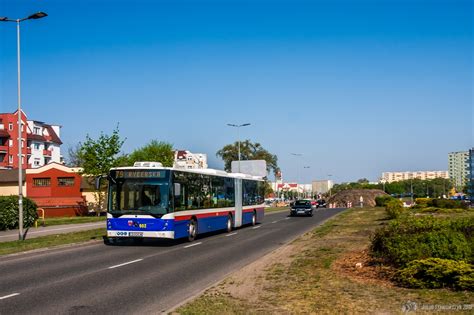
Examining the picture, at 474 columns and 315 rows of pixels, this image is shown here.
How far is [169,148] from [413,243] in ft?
214

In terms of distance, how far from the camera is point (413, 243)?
11.0 m

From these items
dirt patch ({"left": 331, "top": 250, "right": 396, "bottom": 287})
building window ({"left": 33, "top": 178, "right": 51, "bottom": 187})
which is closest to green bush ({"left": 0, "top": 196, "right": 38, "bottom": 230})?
dirt patch ({"left": 331, "top": 250, "right": 396, "bottom": 287})

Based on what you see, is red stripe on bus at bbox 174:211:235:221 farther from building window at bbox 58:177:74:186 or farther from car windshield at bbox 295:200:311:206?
building window at bbox 58:177:74:186

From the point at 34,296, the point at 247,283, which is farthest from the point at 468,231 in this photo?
the point at 34,296

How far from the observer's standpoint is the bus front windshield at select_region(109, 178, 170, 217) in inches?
795

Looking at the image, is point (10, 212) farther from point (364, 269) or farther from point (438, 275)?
point (438, 275)

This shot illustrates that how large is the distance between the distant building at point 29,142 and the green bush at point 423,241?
7973cm

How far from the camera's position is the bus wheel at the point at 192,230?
74.2 feet

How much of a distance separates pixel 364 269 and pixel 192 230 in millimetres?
11906

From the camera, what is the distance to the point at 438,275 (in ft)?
30.5

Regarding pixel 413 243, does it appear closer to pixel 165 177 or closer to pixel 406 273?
pixel 406 273

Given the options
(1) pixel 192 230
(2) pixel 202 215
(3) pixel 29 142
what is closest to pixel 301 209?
(2) pixel 202 215

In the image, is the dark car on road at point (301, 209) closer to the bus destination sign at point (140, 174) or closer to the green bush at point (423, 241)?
the bus destination sign at point (140, 174)

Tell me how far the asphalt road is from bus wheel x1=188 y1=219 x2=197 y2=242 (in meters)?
1.01
